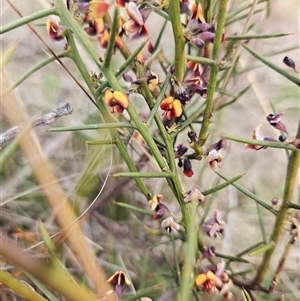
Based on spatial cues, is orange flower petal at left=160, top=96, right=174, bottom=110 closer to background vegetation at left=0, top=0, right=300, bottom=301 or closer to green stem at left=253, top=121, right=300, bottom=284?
background vegetation at left=0, top=0, right=300, bottom=301

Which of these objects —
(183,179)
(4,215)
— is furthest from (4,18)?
(183,179)

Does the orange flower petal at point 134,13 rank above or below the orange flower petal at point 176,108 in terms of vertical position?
above

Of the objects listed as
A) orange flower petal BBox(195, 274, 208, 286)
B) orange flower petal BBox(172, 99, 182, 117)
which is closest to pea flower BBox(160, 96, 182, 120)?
orange flower petal BBox(172, 99, 182, 117)

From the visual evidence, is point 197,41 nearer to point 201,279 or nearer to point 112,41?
point 112,41

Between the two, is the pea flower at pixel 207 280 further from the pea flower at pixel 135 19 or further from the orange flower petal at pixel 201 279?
the pea flower at pixel 135 19

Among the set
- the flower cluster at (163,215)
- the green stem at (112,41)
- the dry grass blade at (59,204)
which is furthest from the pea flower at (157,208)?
the green stem at (112,41)

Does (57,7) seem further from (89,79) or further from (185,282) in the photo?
(185,282)
